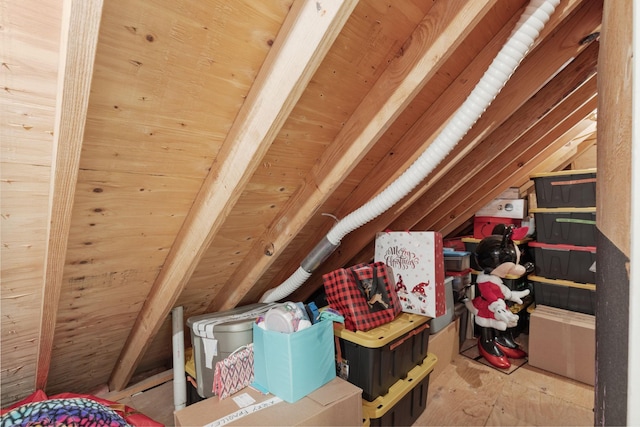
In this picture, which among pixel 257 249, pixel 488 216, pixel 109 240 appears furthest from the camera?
pixel 488 216

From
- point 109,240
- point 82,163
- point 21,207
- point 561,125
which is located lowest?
point 109,240

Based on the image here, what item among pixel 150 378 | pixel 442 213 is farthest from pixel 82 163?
pixel 442 213

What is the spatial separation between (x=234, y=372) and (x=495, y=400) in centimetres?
188

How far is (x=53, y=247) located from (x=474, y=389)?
271 cm

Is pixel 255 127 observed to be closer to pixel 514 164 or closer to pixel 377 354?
pixel 377 354

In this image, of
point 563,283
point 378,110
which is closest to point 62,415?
point 378,110

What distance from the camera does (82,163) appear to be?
3.20 feet

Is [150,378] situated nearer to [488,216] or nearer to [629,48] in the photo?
[629,48]

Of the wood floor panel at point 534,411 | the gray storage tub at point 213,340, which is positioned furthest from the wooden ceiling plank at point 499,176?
the wood floor panel at point 534,411

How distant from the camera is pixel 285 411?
136 centimetres

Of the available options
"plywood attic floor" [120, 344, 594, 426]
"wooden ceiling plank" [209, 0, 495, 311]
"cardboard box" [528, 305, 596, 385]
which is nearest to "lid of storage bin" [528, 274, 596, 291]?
"cardboard box" [528, 305, 596, 385]

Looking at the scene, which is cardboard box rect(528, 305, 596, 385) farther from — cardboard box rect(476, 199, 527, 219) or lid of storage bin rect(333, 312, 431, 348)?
lid of storage bin rect(333, 312, 431, 348)

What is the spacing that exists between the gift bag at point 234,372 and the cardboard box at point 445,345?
4.69 feet

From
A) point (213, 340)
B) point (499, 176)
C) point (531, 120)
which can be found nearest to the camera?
point (213, 340)
